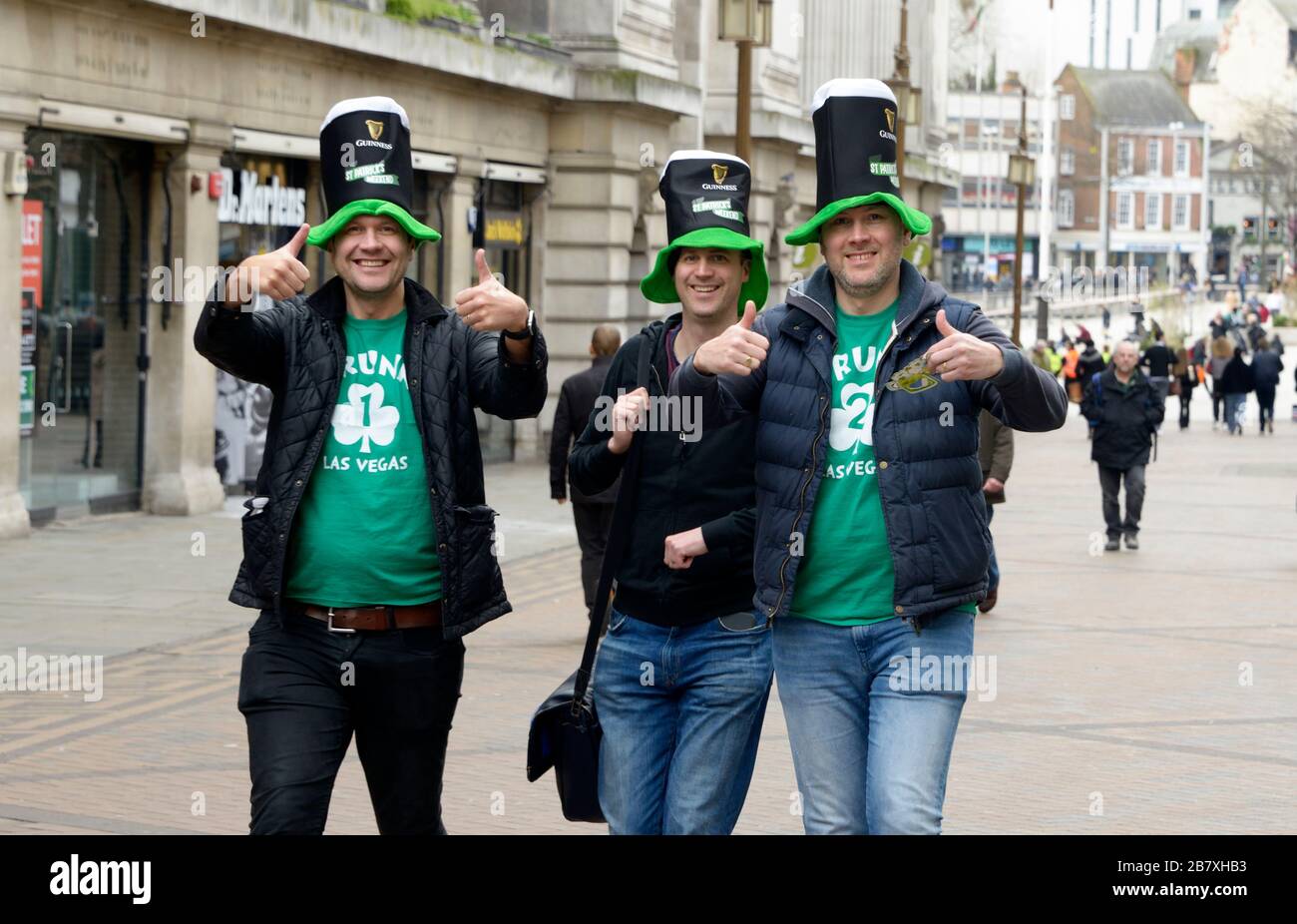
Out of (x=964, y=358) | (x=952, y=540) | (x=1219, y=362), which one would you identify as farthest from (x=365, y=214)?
(x=1219, y=362)

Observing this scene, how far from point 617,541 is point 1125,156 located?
12657cm

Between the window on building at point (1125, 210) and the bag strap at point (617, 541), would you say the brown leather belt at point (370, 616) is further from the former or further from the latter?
the window on building at point (1125, 210)

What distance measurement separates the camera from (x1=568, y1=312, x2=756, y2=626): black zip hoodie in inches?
209

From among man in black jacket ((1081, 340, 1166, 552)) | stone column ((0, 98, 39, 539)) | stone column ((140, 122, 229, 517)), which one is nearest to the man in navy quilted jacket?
stone column ((0, 98, 39, 539))

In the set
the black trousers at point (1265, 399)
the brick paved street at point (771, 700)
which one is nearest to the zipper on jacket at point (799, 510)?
the brick paved street at point (771, 700)

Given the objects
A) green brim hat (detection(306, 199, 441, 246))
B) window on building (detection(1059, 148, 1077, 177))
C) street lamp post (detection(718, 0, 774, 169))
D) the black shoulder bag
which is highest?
window on building (detection(1059, 148, 1077, 177))

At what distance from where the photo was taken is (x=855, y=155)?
5141mm

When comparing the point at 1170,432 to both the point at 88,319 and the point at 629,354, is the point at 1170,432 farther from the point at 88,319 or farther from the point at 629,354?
the point at 629,354

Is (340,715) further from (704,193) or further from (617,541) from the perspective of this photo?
(704,193)

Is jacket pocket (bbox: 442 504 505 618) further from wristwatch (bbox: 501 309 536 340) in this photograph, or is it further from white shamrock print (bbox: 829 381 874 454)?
white shamrock print (bbox: 829 381 874 454)

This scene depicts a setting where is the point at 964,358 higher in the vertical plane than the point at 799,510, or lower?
higher

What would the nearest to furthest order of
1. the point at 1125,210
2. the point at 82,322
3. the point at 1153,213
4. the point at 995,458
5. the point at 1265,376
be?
the point at 995,458 → the point at 82,322 → the point at 1265,376 → the point at 1125,210 → the point at 1153,213

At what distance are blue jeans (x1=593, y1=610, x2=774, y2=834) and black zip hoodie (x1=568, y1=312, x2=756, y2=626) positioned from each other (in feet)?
0.19
